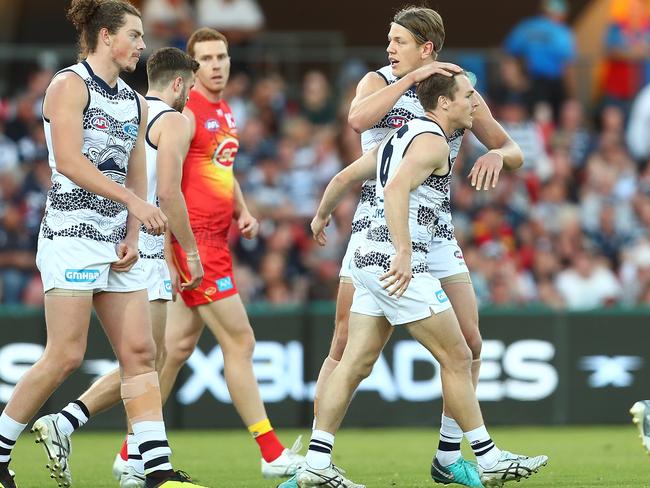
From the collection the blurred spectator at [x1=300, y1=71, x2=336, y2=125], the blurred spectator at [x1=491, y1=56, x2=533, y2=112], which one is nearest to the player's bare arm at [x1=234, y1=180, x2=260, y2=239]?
the blurred spectator at [x1=300, y1=71, x2=336, y2=125]

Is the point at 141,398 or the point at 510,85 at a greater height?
the point at 510,85

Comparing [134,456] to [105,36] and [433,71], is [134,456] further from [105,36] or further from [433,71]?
[433,71]

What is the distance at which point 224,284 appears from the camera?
891 cm

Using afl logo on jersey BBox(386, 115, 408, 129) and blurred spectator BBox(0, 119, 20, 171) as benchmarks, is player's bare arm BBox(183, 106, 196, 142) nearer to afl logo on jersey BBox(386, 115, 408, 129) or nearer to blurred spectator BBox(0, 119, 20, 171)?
afl logo on jersey BBox(386, 115, 408, 129)

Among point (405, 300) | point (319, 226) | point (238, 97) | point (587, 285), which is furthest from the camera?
point (238, 97)

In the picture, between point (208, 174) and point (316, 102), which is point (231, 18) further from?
point (208, 174)

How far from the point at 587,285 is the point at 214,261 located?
740 cm

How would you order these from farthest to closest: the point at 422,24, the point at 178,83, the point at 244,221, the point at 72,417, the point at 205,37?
the point at 244,221, the point at 205,37, the point at 178,83, the point at 72,417, the point at 422,24

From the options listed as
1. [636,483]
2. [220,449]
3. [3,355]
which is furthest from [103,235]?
[3,355]

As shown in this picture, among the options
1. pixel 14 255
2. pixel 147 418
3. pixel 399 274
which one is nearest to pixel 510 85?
pixel 14 255

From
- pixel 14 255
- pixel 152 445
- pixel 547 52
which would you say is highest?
pixel 547 52

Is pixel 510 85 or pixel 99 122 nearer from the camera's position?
pixel 99 122

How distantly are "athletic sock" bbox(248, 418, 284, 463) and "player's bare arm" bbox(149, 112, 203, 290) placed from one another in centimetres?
117

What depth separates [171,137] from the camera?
817 centimetres
